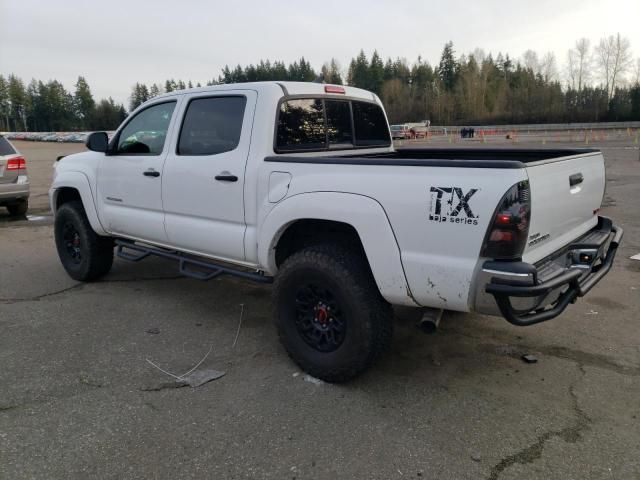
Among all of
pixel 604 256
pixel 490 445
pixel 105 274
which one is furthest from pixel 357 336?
pixel 105 274

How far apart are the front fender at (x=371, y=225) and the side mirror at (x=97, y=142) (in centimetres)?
257

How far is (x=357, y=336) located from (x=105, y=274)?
385 centimetres

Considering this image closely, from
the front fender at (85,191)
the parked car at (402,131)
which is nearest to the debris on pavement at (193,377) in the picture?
the front fender at (85,191)

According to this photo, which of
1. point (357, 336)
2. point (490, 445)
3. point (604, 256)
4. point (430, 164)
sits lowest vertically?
point (490, 445)

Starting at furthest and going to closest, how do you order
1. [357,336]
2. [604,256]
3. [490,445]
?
1. [604,256]
2. [357,336]
3. [490,445]

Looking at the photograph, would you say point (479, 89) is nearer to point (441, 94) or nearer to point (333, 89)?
point (441, 94)

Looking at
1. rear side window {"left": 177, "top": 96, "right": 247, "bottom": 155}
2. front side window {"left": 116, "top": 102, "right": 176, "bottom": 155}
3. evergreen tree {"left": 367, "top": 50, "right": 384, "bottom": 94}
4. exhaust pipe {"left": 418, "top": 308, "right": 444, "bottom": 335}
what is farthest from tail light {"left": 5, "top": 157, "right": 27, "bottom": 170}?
evergreen tree {"left": 367, "top": 50, "right": 384, "bottom": 94}

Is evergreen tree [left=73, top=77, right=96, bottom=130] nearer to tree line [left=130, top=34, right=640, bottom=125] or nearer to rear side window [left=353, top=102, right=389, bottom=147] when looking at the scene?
tree line [left=130, top=34, right=640, bottom=125]

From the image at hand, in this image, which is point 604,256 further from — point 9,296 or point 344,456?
point 9,296

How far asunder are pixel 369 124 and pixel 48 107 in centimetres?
13696

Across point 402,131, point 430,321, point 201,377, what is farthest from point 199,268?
point 402,131

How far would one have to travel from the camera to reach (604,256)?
3594 mm

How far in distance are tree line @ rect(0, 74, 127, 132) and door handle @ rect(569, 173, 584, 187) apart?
122676 millimetres

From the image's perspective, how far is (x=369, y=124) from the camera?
15.5 ft
